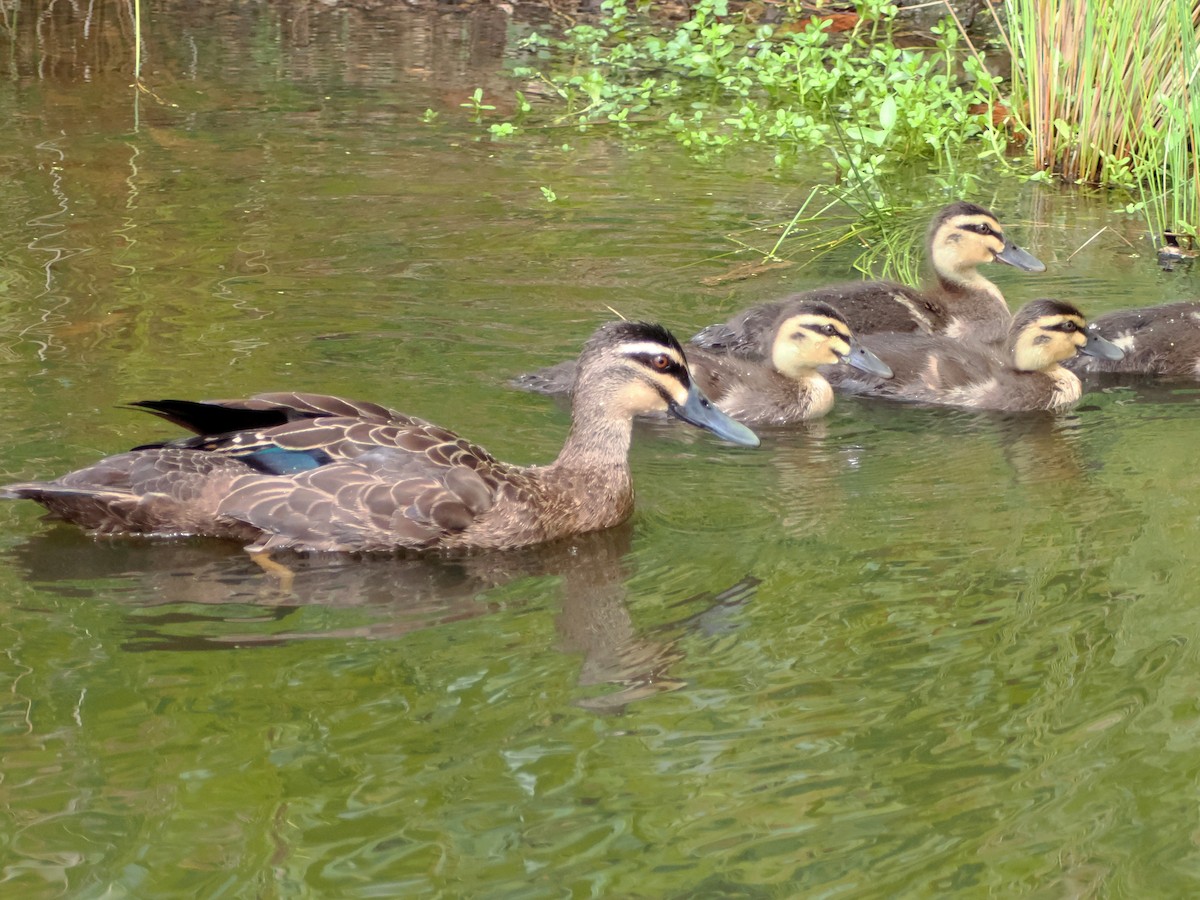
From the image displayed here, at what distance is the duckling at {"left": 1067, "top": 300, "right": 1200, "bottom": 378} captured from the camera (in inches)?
284

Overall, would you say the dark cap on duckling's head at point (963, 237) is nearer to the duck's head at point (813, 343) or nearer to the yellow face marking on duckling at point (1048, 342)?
the yellow face marking on duckling at point (1048, 342)

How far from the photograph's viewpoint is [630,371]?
573cm

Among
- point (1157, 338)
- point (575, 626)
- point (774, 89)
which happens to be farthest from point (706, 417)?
point (774, 89)

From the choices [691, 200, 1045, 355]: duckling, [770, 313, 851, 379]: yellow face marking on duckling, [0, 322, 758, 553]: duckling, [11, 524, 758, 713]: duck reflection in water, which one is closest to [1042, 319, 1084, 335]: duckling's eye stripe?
[691, 200, 1045, 355]: duckling

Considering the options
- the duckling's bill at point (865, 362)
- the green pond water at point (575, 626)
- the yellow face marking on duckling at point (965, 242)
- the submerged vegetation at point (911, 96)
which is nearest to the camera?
the green pond water at point (575, 626)

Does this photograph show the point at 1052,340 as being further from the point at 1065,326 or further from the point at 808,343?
the point at 808,343

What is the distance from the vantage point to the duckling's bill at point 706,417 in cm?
582

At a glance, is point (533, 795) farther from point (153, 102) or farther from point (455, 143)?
point (153, 102)

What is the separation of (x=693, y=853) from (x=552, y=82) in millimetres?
8985

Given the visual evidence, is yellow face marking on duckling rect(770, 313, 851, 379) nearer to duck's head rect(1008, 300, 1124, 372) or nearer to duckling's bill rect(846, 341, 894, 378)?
duckling's bill rect(846, 341, 894, 378)

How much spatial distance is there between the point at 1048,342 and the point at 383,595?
3.41 m

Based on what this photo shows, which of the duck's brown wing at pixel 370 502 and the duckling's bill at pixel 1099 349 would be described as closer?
the duck's brown wing at pixel 370 502

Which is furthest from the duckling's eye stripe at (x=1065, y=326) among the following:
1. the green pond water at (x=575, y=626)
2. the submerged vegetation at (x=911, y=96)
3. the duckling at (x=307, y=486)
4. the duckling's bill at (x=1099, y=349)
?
the duckling at (x=307, y=486)

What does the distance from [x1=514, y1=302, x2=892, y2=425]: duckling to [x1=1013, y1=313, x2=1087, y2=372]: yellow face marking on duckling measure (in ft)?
1.96
